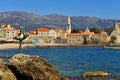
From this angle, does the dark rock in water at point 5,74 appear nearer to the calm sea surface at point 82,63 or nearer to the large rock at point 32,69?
the large rock at point 32,69

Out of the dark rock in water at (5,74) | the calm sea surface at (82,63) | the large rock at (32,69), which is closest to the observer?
the dark rock in water at (5,74)

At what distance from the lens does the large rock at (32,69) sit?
729 inches

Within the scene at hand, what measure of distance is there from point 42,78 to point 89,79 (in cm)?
1056

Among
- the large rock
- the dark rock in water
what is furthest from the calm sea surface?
the dark rock in water

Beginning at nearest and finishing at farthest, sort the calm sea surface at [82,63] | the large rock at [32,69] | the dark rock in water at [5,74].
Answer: the dark rock in water at [5,74], the large rock at [32,69], the calm sea surface at [82,63]

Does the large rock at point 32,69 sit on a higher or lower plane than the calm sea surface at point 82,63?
higher

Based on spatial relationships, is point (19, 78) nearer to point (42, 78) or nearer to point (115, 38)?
point (42, 78)

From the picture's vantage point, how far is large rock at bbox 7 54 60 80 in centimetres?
1850

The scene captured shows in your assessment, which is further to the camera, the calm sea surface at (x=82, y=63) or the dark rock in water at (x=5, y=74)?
the calm sea surface at (x=82, y=63)

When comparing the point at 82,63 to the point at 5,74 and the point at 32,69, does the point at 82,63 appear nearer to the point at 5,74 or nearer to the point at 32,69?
the point at 32,69

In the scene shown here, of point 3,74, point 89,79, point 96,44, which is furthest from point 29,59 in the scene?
point 96,44

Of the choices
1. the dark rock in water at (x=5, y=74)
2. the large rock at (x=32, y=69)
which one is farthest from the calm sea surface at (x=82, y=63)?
the dark rock in water at (x=5, y=74)

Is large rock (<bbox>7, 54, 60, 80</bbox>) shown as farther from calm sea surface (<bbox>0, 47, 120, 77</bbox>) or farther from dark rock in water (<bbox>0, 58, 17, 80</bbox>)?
calm sea surface (<bbox>0, 47, 120, 77</bbox>)

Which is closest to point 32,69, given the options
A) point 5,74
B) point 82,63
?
point 5,74
